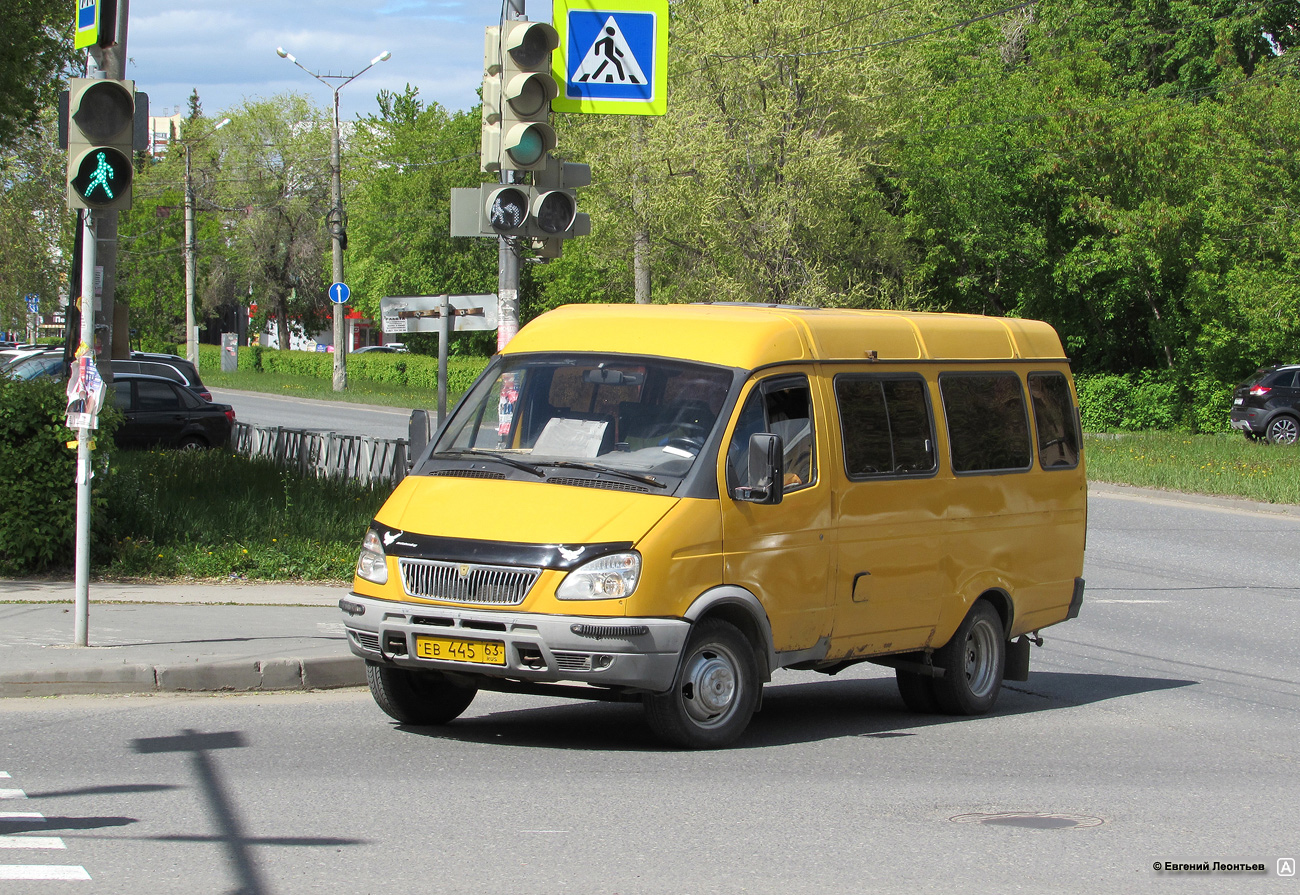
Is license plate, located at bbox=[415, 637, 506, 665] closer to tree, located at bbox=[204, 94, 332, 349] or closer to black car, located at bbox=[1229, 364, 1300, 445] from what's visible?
black car, located at bbox=[1229, 364, 1300, 445]

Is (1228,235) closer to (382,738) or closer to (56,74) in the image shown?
(56,74)

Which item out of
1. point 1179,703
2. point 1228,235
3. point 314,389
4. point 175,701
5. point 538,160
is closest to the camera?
point 175,701

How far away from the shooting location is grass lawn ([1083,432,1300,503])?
23.8 m

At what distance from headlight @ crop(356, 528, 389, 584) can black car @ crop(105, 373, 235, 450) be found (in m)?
17.2

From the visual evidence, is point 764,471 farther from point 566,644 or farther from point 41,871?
point 41,871

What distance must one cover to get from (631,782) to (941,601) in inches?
110

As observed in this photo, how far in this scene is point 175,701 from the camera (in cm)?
853

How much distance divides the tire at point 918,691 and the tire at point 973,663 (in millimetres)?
50

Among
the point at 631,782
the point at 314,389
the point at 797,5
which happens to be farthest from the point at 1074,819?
the point at 314,389

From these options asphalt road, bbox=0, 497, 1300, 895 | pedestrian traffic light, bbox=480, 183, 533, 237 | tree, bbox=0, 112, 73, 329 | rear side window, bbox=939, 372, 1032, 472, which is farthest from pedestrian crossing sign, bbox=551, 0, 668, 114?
tree, bbox=0, 112, 73, 329

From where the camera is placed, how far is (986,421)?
938 centimetres

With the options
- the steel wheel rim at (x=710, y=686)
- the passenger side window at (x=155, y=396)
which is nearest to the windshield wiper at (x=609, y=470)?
the steel wheel rim at (x=710, y=686)

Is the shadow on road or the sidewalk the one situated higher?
the sidewalk

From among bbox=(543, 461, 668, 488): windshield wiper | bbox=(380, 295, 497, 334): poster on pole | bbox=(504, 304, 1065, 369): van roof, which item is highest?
bbox=(380, 295, 497, 334): poster on pole
